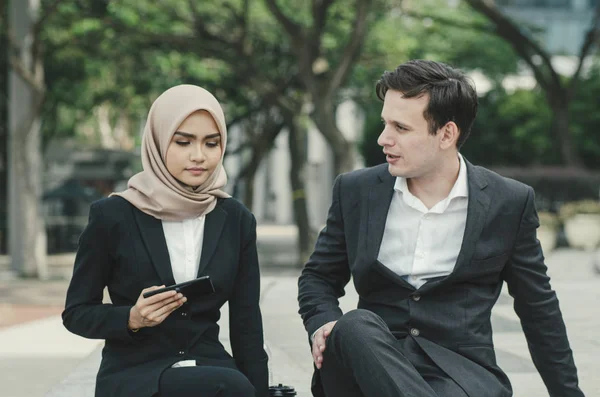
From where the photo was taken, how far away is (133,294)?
3279 mm

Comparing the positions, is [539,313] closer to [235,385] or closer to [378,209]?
[378,209]

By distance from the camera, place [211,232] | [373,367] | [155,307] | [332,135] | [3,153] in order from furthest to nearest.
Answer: [3,153] < [332,135] < [211,232] < [155,307] < [373,367]

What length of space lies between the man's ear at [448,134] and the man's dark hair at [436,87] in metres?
0.01

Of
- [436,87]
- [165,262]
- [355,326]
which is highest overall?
[436,87]

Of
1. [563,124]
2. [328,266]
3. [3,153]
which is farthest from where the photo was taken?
[563,124]

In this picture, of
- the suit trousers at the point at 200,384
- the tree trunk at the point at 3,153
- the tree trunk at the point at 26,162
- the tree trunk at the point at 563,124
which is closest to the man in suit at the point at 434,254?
the suit trousers at the point at 200,384

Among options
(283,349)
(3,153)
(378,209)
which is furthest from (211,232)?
(3,153)

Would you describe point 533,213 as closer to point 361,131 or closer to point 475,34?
point 475,34

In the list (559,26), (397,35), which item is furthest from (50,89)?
(559,26)

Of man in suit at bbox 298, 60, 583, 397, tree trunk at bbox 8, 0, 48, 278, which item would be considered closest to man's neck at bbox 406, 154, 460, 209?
man in suit at bbox 298, 60, 583, 397

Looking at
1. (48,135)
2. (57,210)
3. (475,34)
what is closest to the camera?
(57,210)

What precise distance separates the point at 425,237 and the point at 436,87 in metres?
0.48

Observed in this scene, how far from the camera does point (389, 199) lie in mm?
3398

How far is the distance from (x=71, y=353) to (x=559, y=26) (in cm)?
6972
